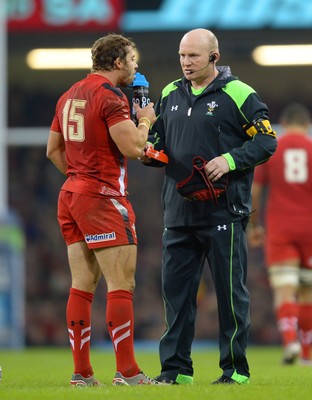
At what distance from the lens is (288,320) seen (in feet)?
36.8

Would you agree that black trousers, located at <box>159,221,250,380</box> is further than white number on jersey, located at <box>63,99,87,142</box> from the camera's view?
Yes

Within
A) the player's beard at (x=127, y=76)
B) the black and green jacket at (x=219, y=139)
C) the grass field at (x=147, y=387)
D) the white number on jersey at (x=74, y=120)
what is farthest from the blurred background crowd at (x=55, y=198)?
the white number on jersey at (x=74, y=120)

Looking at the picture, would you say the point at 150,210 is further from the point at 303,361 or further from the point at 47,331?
the point at 303,361

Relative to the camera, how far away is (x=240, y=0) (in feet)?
47.6

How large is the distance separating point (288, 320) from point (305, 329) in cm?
28

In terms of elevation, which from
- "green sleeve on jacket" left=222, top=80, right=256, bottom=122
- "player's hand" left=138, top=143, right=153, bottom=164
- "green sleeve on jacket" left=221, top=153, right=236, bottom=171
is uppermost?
"green sleeve on jacket" left=222, top=80, right=256, bottom=122

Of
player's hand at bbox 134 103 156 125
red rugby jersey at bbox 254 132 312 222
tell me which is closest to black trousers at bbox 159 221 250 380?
player's hand at bbox 134 103 156 125

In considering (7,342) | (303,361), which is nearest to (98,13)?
(7,342)

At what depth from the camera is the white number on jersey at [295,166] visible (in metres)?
11.4

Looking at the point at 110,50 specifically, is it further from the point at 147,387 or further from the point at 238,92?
the point at 147,387

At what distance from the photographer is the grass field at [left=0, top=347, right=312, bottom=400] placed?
6.44 metres

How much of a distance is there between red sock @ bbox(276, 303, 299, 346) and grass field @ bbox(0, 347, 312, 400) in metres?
0.32

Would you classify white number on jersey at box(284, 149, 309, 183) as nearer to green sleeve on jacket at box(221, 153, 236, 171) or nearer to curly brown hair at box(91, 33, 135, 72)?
green sleeve on jacket at box(221, 153, 236, 171)

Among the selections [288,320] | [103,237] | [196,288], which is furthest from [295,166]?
[103,237]
